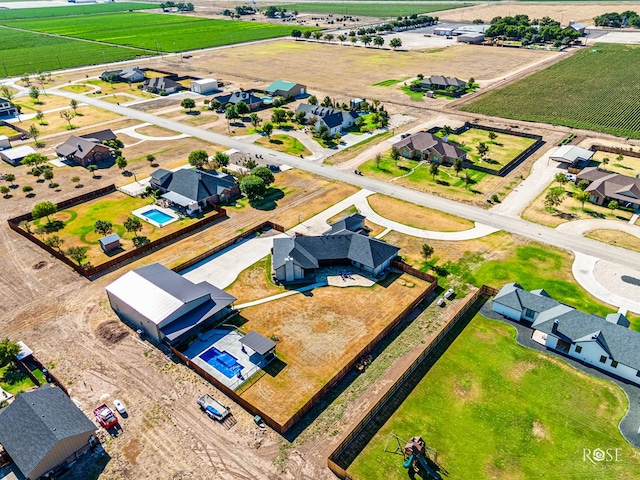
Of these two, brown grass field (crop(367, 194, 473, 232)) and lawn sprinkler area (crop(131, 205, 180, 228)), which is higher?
brown grass field (crop(367, 194, 473, 232))

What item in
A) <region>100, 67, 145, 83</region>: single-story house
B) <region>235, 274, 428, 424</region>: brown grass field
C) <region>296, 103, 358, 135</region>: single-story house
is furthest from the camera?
<region>100, 67, 145, 83</region>: single-story house

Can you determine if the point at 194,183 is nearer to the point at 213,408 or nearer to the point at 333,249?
the point at 333,249

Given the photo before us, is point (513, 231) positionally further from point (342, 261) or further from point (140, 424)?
point (140, 424)

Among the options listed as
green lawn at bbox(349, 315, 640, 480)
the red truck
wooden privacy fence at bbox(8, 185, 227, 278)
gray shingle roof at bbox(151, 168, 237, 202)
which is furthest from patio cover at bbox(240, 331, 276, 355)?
gray shingle roof at bbox(151, 168, 237, 202)

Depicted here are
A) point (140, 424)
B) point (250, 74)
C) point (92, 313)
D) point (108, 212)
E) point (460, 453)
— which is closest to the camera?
point (460, 453)

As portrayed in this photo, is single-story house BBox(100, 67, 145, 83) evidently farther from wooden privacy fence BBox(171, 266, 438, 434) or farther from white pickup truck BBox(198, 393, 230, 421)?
white pickup truck BBox(198, 393, 230, 421)

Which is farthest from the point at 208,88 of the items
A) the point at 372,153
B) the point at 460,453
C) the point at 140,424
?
the point at 460,453
